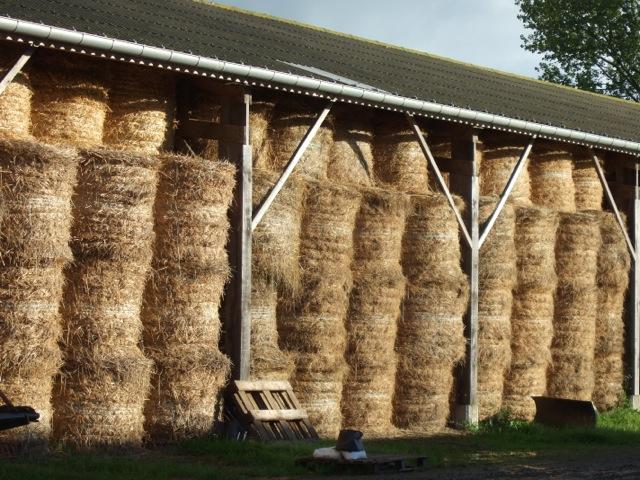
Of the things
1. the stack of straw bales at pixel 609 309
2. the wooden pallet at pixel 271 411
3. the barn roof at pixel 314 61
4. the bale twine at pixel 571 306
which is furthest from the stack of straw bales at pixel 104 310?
the stack of straw bales at pixel 609 309

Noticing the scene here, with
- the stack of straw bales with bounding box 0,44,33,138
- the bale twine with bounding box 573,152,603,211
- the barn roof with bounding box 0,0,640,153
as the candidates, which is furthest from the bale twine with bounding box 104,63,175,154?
the bale twine with bounding box 573,152,603,211

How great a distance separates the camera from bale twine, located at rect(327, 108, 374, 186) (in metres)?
16.5

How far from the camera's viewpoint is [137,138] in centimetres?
1431

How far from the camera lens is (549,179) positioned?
19672 millimetres

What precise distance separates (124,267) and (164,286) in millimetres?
726

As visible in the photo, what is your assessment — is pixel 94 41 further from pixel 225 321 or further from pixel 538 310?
pixel 538 310

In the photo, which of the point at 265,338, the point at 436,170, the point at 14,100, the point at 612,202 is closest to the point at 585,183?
the point at 612,202

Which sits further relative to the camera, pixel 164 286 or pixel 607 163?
pixel 607 163

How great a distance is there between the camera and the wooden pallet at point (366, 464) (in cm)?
1231

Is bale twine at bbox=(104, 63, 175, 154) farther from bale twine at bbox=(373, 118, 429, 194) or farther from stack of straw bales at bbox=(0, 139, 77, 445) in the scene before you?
bale twine at bbox=(373, 118, 429, 194)

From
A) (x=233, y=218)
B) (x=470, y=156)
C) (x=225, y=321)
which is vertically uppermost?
(x=470, y=156)

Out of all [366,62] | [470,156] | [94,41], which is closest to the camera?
[94,41]

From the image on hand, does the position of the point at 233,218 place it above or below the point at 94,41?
below

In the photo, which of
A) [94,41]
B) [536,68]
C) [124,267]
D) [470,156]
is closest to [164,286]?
[124,267]
